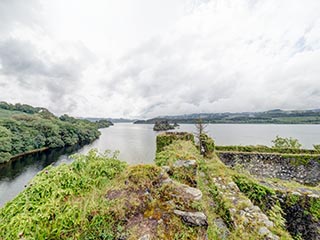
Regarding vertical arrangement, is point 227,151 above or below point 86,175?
below

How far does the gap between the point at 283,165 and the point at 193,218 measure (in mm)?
12008

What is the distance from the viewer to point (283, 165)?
1198cm

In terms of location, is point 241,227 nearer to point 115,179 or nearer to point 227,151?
point 115,179

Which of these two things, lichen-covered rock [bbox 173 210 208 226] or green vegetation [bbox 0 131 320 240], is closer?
green vegetation [bbox 0 131 320 240]

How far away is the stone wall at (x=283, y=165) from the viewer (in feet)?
37.3

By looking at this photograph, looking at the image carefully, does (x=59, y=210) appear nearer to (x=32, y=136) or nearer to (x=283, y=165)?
(x=283, y=165)

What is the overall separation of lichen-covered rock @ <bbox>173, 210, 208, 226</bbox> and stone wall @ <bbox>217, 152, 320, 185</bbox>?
10660 mm

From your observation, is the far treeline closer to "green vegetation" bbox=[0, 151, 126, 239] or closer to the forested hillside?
the forested hillside

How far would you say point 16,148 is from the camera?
4322cm

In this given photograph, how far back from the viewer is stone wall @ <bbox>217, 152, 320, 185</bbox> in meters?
11.4

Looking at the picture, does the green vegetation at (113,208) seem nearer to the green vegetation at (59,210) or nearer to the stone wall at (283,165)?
the green vegetation at (59,210)

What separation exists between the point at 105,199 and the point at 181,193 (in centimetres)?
149

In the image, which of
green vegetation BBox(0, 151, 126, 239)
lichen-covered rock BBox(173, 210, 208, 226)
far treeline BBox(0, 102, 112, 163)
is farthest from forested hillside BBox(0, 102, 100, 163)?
lichen-covered rock BBox(173, 210, 208, 226)

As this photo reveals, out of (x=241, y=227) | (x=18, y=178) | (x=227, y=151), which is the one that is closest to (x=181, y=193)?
(x=241, y=227)
